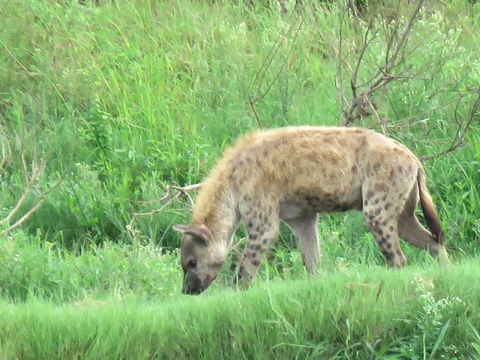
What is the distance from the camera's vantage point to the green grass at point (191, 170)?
612 cm

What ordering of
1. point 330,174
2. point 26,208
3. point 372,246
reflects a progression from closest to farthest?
point 330,174 → point 372,246 → point 26,208

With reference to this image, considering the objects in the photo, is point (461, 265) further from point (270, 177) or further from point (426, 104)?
point (426, 104)

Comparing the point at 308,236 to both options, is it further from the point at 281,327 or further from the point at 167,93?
the point at 167,93

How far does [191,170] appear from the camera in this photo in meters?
9.25

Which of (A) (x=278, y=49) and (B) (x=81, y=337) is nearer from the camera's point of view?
(B) (x=81, y=337)

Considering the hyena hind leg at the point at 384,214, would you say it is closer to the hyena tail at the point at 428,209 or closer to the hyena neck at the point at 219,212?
the hyena tail at the point at 428,209

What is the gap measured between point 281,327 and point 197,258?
1650 millimetres

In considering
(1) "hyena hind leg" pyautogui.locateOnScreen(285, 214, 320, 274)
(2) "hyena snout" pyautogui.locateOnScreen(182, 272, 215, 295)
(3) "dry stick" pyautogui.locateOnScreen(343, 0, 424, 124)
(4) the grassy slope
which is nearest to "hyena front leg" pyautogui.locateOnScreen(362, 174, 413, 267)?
(1) "hyena hind leg" pyautogui.locateOnScreen(285, 214, 320, 274)

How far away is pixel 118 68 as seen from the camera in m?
10.4

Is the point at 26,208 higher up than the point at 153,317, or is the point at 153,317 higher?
the point at 153,317

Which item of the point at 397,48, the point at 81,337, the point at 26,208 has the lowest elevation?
the point at 26,208

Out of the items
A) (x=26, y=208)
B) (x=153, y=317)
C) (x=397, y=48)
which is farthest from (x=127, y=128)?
(x=153, y=317)

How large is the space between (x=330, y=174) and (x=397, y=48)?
1834 millimetres

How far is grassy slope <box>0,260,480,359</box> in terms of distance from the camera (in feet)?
19.9
